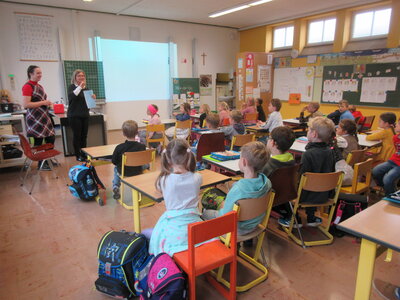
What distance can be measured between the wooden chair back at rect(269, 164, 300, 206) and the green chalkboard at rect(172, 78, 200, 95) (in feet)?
22.0

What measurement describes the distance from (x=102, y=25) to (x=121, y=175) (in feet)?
18.5

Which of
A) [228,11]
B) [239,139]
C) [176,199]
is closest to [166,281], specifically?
[176,199]

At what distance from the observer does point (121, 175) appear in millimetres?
3209

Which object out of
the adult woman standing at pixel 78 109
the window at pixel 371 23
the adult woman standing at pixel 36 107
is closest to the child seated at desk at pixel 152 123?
the adult woman standing at pixel 78 109

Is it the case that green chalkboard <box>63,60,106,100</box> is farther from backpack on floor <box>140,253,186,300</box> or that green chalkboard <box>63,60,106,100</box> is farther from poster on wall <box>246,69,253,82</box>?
backpack on floor <box>140,253,186,300</box>

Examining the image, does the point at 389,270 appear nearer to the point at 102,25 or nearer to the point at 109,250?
the point at 109,250

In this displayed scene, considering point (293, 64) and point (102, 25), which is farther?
point (293, 64)

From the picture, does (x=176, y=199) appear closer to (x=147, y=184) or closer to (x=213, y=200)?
(x=147, y=184)

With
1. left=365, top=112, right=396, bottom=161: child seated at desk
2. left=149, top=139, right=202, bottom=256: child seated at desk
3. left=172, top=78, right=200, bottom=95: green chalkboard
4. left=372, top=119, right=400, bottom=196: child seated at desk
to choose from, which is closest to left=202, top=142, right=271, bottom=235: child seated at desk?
left=149, top=139, right=202, bottom=256: child seated at desk

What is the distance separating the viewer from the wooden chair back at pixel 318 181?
2.33 metres

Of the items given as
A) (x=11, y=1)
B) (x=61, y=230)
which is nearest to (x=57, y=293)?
(x=61, y=230)

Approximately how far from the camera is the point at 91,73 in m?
7.17

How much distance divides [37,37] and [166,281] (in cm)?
697

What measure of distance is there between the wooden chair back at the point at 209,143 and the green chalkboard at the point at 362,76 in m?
4.76
